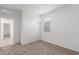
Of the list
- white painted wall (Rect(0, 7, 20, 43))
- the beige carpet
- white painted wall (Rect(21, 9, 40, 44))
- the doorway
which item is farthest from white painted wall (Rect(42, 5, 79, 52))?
the doorway

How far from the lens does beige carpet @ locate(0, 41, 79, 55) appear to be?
1.84 meters

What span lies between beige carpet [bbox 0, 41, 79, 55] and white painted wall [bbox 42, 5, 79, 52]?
0.42 feet

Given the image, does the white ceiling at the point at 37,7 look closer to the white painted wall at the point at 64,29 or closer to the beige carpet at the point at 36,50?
the white painted wall at the point at 64,29

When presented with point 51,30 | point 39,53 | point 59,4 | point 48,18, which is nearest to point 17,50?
point 39,53

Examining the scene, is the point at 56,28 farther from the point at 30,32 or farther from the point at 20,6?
the point at 20,6

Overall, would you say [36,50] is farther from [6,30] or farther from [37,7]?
[37,7]

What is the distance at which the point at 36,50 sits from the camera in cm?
189

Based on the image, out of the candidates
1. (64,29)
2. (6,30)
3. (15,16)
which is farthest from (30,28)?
(64,29)

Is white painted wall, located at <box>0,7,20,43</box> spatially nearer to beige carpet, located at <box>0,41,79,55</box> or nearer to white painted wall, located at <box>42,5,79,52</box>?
beige carpet, located at <box>0,41,79,55</box>

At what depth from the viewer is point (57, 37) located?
198 centimetres

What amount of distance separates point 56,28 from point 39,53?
2.24ft

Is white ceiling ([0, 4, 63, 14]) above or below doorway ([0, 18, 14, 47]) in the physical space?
above

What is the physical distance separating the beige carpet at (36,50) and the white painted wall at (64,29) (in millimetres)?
129

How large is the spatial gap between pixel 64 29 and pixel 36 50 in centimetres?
79
